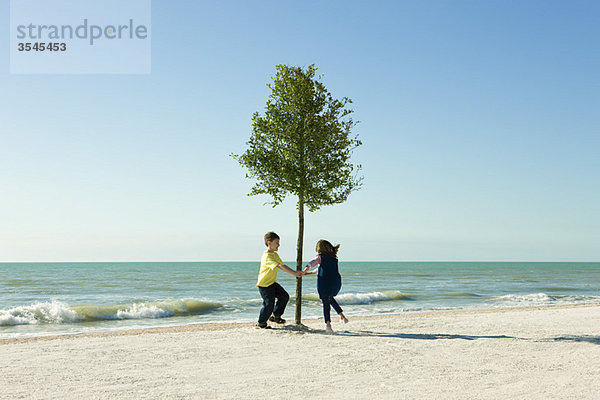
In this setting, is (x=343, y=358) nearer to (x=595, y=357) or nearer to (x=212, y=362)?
(x=212, y=362)

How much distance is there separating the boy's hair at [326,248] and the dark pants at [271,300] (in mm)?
1087

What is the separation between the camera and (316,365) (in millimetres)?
7113

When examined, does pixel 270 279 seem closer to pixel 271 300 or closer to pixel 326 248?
pixel 271 300

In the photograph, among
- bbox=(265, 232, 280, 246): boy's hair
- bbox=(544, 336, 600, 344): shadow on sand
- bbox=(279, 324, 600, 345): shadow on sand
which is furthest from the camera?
bbox=(265, 232, 280, 246): boy's hair

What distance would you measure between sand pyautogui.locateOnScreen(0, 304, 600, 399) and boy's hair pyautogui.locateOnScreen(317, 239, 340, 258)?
5.13 ft

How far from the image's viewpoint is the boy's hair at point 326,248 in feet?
33.1

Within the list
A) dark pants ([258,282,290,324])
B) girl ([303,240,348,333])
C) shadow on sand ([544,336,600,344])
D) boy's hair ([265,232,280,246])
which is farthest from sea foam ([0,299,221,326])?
shadow on sand ([544,336,600,344])

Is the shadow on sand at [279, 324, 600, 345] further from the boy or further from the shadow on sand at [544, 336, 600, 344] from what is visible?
the boy

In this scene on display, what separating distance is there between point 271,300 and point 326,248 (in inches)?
59.3

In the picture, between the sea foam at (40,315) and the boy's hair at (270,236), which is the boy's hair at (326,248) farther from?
the sea foam at (40,315)

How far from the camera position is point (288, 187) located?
1069cm

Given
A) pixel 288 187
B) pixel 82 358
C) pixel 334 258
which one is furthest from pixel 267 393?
pixel 288 187

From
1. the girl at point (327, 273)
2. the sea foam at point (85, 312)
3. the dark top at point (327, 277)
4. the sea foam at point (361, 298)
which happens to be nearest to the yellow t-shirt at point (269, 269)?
the girl at point (327, 273)

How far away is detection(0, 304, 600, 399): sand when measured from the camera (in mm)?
5730
